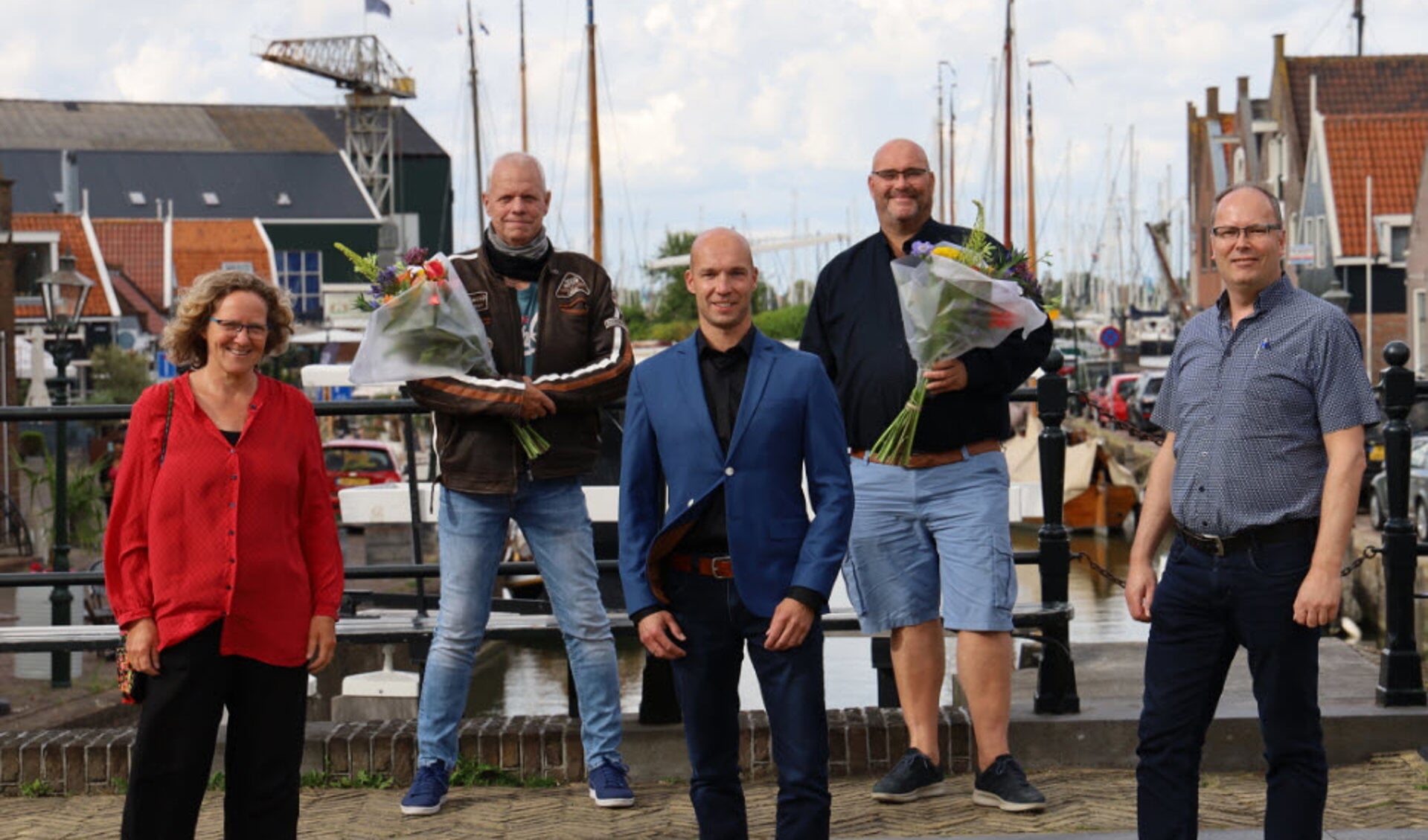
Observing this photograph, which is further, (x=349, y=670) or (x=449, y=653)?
(x=349, y=670)

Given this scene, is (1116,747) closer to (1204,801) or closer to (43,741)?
(1204,801)

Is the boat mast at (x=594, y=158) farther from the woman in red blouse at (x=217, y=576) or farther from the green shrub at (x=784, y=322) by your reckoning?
the woman in red blouse at (x=217, y=576)

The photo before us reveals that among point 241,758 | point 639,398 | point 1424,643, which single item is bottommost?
point 1424,643

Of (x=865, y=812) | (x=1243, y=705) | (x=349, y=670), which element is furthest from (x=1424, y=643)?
(x=865, y=812)

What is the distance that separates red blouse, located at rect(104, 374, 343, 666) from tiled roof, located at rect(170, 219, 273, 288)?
80.0 meters

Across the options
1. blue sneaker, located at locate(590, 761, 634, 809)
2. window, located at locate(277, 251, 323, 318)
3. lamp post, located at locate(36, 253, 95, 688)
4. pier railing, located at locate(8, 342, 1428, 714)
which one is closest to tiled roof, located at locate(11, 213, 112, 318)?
window, located at locate(277, 251, 323, 318)

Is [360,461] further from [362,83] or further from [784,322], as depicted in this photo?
[362,83]

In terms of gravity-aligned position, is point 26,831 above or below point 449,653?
below

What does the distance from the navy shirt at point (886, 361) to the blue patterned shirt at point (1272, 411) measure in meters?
1.14

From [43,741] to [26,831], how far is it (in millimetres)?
633

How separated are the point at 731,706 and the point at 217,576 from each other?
1.27 meters

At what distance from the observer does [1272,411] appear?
14.9 feet

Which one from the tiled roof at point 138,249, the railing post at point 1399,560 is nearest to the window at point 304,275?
the tiled roof at point 138,249

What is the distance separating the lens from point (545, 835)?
570 cm
